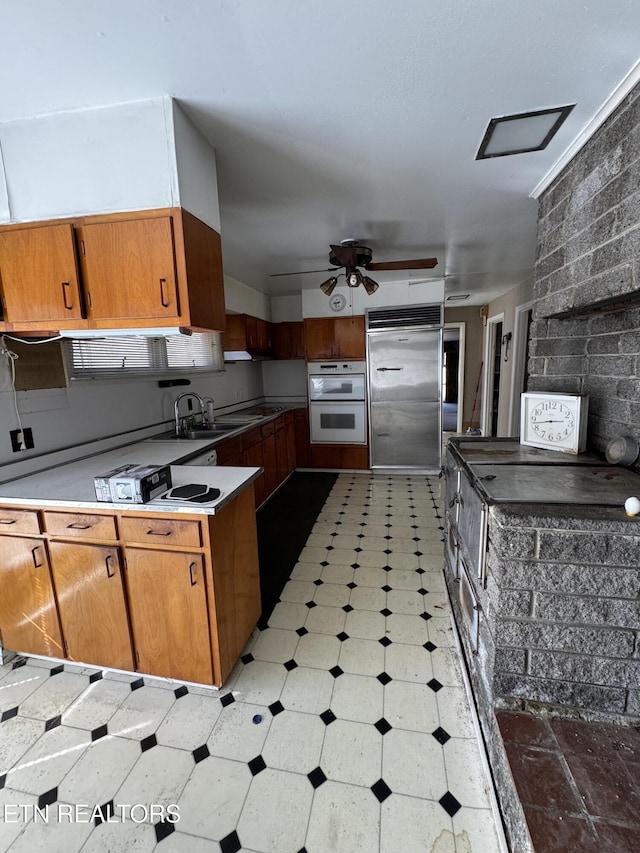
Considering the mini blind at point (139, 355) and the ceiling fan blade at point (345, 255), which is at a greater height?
the ceiling fan blade at point (345, 255)

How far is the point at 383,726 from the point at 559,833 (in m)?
0.67

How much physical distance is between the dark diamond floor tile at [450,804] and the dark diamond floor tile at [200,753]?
87 cm

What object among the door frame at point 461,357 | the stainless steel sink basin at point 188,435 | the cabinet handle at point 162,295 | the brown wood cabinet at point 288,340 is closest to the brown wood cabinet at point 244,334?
the brown wood cabinet at point 288,340

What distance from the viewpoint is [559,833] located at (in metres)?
1.00

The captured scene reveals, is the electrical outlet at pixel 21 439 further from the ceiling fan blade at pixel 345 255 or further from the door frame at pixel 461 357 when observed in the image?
the door frame at pixel 461 357

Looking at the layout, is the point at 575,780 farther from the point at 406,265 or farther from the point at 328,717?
the point at 406,265

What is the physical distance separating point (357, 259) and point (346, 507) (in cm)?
230

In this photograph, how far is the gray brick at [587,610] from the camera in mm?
1208

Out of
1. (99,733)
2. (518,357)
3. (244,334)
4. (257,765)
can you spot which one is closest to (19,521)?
(99,733)

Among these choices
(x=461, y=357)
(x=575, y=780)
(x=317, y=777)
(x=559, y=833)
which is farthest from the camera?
(x=461, y=357)

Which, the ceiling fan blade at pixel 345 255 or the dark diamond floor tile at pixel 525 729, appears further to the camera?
Result: the ceiling fan blade at pixel 345 255

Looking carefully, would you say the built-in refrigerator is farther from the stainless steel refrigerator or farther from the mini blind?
the mini blind

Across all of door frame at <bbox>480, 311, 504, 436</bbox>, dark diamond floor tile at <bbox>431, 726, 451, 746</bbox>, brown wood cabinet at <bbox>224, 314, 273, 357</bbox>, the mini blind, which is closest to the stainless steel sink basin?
the mini blind

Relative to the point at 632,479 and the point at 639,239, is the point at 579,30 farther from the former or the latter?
the point at 632,479
